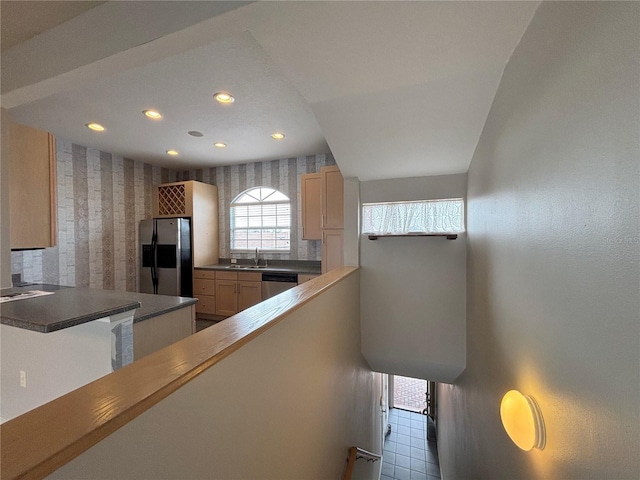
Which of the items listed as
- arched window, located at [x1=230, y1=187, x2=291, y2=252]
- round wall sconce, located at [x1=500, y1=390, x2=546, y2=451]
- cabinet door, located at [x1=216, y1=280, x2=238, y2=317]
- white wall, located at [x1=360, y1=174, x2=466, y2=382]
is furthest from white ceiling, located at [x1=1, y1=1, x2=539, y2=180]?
cabinet door, located at [x1=216, y1=280, x2=238, y2=317]

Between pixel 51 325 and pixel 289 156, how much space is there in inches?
147

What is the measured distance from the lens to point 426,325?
8.82 feet

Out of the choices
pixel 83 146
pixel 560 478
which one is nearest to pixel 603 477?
pixel 560 478

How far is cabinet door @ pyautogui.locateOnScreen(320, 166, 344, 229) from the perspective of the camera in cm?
343

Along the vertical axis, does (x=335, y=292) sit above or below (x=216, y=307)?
above

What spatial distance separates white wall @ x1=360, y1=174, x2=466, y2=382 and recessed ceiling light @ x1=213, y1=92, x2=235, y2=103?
1.55 metres

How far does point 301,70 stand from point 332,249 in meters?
2.30

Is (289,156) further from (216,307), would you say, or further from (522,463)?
(522,463)

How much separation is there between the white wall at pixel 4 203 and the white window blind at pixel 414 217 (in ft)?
9.71

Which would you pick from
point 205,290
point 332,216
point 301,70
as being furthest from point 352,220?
point 205,290

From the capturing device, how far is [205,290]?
4.42m

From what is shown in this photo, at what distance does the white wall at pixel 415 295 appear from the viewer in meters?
2.58

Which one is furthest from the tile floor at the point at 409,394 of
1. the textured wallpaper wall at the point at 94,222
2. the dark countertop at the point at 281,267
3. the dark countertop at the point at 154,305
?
the textured wallpaper wall at the point at 94,222

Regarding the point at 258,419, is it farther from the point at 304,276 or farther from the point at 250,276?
the point at 250,276
